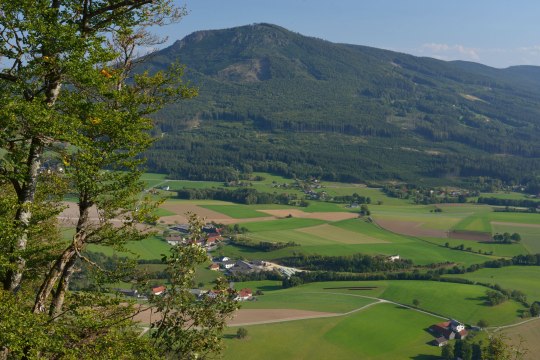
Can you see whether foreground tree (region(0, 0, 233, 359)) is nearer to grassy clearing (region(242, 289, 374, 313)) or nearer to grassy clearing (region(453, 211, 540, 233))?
grassy clearing (region(242, 289, 374, 313))

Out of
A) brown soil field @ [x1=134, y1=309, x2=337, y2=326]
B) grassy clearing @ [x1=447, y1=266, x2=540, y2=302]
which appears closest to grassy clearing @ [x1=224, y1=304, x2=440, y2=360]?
brown soil field @ [x1=134, y1=309, x2=337, y2=326]

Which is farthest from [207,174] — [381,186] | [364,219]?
[364,219]

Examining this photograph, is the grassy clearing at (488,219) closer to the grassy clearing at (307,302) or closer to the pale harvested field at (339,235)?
the pale harvested field at (339,235)

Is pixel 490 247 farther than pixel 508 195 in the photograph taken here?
No

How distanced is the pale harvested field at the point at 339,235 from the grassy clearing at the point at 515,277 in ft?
62.9

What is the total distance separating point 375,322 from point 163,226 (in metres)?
44.4

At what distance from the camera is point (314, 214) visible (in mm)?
108250

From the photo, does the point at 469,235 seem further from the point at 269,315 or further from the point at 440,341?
the point at 269,315

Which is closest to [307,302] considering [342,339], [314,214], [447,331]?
[342,339]

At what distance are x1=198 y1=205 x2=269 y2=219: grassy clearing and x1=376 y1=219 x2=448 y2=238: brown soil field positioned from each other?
2341 centimetres

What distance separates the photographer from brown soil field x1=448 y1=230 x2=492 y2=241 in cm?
9056

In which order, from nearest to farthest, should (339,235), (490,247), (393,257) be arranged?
(393,257), (490,247), (339,235)

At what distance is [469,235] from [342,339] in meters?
52.6

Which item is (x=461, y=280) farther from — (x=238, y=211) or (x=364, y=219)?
(x=238, y=211)
